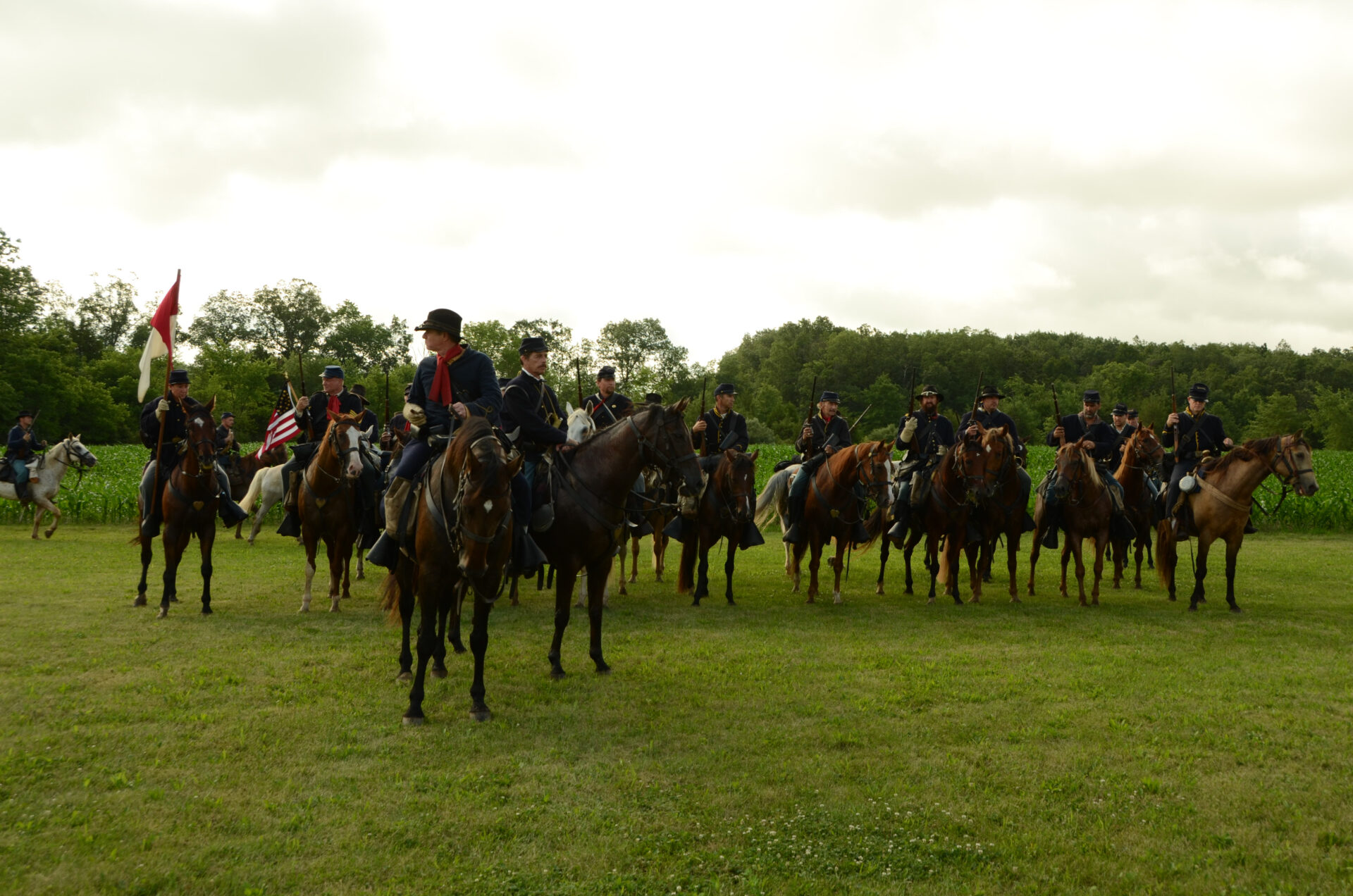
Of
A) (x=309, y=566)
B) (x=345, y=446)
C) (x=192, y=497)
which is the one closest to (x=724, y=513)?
(x=345, y=446)

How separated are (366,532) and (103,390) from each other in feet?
180

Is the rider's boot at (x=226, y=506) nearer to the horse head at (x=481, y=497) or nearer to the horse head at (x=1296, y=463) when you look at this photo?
the horse head at (x=481, y=497)

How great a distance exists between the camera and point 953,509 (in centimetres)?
1362

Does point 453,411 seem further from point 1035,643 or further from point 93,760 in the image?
point 1035,643

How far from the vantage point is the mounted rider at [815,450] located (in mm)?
13781

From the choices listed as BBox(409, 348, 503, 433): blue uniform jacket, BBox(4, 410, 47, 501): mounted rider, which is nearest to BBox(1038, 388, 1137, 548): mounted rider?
BBox(409, 348, 503, 433): blue uniform jacket

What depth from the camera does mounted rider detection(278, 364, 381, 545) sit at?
1173 centimetres

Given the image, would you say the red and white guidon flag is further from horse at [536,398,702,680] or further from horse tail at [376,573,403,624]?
horse at [536,398,702,680]

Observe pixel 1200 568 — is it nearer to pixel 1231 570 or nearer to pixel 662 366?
pixel 1231 570

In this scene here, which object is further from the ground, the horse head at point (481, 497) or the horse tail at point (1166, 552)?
the horse head at point (481, 497)

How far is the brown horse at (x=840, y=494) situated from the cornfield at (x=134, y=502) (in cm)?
941

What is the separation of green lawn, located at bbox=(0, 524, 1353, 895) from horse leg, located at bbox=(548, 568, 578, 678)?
251 mm

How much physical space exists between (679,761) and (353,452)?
715 cm

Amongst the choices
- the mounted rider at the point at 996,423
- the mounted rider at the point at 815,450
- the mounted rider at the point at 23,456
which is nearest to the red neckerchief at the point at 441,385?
the mounted rider at the point at 815,450
